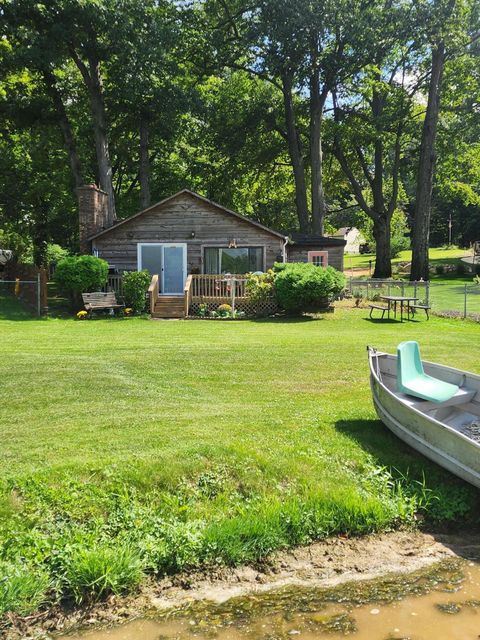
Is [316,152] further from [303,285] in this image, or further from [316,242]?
[303,285]

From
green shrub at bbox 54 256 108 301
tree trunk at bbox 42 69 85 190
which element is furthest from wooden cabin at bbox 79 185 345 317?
tree trunk at bbox 42 69 85 190

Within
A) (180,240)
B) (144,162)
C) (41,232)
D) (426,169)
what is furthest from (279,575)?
(41,232)

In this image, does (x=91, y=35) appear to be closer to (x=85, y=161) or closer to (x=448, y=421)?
(x=85, y=161)

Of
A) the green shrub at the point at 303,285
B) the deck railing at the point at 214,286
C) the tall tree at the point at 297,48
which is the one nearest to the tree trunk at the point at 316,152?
the tall tree at the point at 297,48

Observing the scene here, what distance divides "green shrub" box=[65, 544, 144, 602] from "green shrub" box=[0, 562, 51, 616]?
208 millimetres

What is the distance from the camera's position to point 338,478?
5910 mm

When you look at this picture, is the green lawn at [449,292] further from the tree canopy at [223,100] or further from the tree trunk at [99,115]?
the tree trunk at [99,115]

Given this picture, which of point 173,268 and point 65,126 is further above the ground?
point 65,126

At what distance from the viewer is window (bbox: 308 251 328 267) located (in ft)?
85.9

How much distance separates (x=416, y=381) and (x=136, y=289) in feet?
45.8

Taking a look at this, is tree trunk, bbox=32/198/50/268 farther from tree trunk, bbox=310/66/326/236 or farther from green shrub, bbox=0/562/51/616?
green shrub, bbox=0/562/51/616

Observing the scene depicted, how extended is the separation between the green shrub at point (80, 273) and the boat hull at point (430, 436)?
47.1ft

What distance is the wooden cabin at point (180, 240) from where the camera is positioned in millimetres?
22078

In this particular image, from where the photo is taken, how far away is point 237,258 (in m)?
22.6
